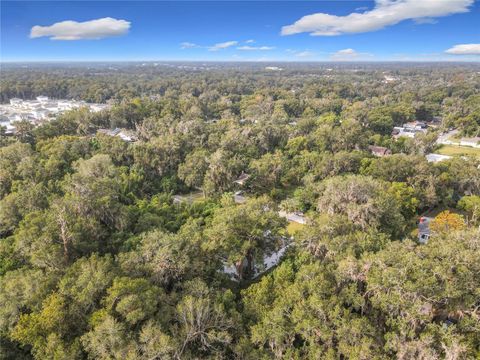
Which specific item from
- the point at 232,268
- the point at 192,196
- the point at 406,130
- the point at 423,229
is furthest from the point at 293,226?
the point at 406,130

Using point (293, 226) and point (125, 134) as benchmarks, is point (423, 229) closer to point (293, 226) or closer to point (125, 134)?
point (293, 226)

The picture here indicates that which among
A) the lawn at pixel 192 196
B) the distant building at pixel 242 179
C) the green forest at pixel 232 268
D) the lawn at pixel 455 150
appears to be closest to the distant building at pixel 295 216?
the green forest at pixel 232 268

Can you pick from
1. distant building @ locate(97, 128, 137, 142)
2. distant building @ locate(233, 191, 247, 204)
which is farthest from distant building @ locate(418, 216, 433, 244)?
distant building @ locate(97, 128, 137, 142)

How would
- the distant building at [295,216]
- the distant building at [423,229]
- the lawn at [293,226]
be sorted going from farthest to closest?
1. the distant building at [295,216]
2. the lawn at [293,226]
3. the distant building at [423,229]

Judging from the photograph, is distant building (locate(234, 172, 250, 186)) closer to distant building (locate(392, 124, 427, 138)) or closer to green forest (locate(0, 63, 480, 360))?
green forest (locate(0, 63, 480, 360))

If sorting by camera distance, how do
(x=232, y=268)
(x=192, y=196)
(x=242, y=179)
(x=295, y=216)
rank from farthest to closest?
(x=242, y=179)
(x=192, y=196)
(x=295, y=216)
(x=232, y=268)

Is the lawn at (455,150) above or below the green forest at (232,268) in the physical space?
below

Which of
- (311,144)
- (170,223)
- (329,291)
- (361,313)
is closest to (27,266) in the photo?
(170,223)

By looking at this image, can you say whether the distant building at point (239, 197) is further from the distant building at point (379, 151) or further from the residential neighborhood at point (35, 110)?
A: the residential neighborhood at point (35, 110)
